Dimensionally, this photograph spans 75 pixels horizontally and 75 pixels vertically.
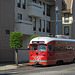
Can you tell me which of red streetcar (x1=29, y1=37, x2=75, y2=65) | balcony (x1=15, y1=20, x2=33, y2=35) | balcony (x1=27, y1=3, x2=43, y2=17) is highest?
balcony (x1=27, y1=3, x2=43, y2=17)

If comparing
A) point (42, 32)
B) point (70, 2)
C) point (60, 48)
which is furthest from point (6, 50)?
point (70, 2)

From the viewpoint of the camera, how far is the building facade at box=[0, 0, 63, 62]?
1158 inches

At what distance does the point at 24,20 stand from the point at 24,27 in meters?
1.72

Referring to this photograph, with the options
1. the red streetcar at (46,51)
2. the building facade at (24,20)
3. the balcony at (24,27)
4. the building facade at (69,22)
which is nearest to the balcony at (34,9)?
the building facade at (24,20)

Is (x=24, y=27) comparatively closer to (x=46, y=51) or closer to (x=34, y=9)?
(x=34, y=9)

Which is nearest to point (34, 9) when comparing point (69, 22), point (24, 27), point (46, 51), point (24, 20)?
point (24, 20)

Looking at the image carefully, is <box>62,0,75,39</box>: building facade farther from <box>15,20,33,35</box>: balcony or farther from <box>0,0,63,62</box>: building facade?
<box>15,20,33,35</box>: balcony

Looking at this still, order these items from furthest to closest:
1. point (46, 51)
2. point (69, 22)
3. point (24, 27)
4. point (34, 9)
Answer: point (69, 22), point (34, 9), point (24, 27), point (46, 51)

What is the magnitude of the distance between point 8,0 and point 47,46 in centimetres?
1031

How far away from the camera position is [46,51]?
2338cm

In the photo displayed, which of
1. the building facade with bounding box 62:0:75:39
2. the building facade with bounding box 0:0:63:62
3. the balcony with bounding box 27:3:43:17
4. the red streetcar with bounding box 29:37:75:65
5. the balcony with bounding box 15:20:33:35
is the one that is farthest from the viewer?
the building facade with bounding box 62:0:75:39

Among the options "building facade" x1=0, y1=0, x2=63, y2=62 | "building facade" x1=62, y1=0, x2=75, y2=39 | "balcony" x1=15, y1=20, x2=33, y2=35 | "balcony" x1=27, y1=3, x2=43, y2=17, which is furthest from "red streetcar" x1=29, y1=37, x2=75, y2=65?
"building facade" x1=62, y1=0, x2=75, y2=39

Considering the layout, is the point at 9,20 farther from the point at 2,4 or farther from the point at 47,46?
the point at 47,46

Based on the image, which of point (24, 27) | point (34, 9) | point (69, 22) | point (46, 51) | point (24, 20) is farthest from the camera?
point (69, 22)
